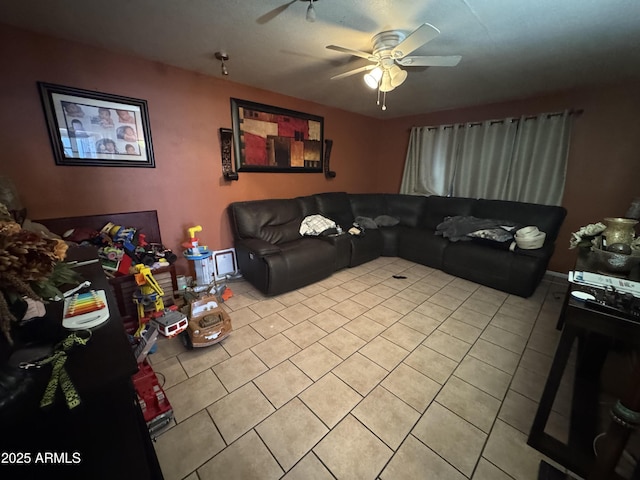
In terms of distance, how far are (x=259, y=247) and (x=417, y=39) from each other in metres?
2.09

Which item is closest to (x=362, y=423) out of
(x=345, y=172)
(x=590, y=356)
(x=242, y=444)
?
(x=242, y=444)

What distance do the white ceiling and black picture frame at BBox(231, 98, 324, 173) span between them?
411 millimetres

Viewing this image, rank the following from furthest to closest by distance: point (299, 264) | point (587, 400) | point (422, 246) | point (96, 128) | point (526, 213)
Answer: point (422, 246) < point (526, 213) < point (299, 264) < point (96, 128) < point (587, 400)

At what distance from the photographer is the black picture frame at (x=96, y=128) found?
1.91 m

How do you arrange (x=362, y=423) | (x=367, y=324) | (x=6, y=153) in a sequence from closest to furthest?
(x=362, y=423) < (x=6, y=153) < (x=367, y=324)

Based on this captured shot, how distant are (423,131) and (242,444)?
4553 millimetres

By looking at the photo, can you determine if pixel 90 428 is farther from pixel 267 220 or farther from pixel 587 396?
pixel 267 220

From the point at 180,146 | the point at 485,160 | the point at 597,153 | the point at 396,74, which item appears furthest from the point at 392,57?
the point at 597,153

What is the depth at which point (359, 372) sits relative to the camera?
1663 mm

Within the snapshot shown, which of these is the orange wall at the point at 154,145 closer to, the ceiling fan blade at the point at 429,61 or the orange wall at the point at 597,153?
the ceiling fan blade at the point at 429,61

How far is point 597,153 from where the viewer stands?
2816 mm

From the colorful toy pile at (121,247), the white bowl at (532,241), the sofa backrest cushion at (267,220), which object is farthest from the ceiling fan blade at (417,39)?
the colorful toy pile at (121,247)

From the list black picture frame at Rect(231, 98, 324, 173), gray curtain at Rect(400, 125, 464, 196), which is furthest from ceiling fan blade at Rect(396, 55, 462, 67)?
gray curtain at Rect(400, 125, 464, 196)

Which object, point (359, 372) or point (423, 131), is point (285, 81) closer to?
point (423, 131)
